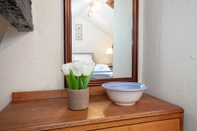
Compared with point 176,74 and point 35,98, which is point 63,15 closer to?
point 35,98

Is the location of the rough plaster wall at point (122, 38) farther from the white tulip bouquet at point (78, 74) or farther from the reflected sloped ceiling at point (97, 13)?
the white tulip bouquet at point (78, 74)

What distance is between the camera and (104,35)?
1.10 metres

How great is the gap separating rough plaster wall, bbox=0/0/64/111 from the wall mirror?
2.9 inches

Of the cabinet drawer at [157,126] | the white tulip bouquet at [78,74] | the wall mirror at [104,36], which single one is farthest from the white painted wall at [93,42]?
the cabinet drawer at [157,126]

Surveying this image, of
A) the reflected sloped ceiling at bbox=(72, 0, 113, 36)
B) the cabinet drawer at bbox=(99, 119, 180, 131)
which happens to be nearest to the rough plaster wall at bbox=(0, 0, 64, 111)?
the reflected sloped ceiling at bbox=(72, 0, 113, 36)

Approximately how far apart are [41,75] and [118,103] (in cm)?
53

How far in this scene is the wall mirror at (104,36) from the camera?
3.33 ft

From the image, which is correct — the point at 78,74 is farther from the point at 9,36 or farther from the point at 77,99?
the point at 9,36

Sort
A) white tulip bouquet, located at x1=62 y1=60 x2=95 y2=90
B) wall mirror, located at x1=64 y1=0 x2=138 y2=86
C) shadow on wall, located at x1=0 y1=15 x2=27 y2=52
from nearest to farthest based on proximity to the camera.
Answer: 1. white tulip bouquet, located at x1=62 y1=60 x2=95 y2=90
2. shadow on wall, located at x1=0 y1=15 x2=27 y2=52
3. wall mirror, located at x1=64 y1=0 x2=138 y2=86

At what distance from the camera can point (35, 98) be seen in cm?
95

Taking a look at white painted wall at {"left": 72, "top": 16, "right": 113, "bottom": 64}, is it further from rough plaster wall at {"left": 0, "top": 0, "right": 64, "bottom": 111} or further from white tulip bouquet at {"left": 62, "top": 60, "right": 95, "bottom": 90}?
white tulip bouquet at {"left": 62, "top": 60, "right": 95, "bottom": 90}

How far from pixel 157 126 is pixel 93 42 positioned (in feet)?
2.21

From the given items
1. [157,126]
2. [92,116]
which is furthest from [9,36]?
[157,126]

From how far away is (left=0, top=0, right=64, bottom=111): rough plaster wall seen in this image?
0.91 metres
